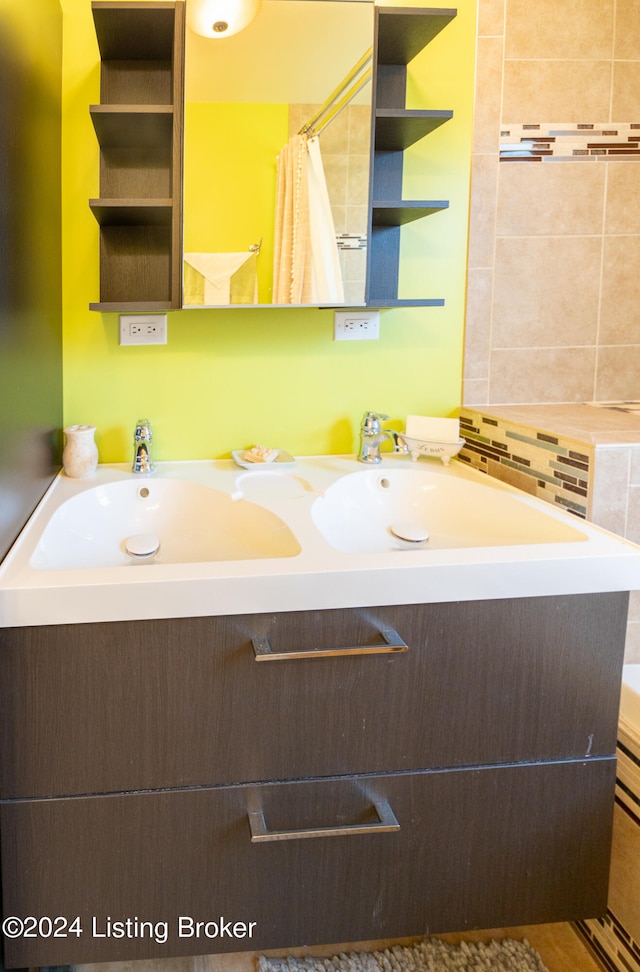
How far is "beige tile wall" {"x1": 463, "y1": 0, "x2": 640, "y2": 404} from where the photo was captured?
1791 millimetres

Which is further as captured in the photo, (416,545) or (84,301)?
(84,301)

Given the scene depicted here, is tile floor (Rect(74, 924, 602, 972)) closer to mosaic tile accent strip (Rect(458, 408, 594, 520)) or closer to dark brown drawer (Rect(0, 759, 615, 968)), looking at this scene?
dark brown drawer (Rect(0, 759, 615, 968))

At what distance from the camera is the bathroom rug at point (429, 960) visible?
1.41 meters

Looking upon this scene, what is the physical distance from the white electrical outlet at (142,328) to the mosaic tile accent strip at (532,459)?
76cm

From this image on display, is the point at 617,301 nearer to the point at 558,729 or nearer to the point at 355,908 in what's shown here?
the point at 558,729

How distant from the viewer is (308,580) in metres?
1.07

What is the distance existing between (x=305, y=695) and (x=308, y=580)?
0.18 meters

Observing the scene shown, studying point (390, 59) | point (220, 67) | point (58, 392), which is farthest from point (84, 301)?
point (390, 59)

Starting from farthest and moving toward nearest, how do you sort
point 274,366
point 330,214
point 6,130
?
point 274,366 < point 330,214 < point 6,130

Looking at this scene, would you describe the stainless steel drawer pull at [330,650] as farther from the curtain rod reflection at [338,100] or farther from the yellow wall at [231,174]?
the curtain rod reflection at [338,100]

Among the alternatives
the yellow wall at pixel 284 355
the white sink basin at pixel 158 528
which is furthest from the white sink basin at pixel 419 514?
the yellow wall at pixel 284 355

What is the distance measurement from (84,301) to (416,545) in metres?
0.92

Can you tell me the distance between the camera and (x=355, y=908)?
1188 millimetres

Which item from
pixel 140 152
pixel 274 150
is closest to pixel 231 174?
pixel 274 150
